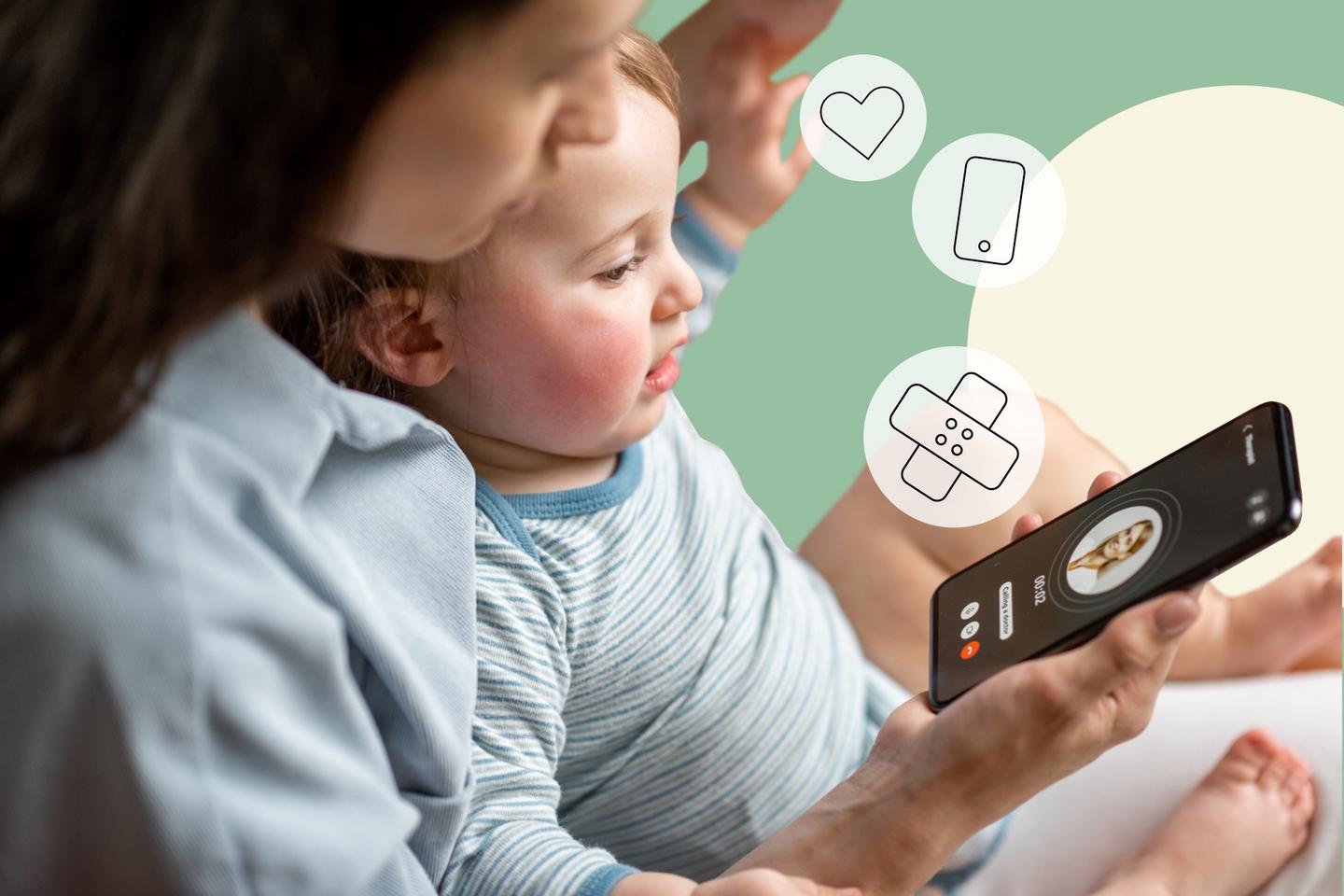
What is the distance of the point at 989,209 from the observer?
2.69 feet

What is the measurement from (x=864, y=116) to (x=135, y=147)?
54 cm

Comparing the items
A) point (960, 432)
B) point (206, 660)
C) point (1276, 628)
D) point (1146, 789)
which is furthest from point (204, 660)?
point (1276, 628)

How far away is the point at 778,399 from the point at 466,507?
0.37 meters

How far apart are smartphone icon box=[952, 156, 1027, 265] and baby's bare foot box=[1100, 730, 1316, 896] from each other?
1.17ft

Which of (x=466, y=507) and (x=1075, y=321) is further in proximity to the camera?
(x=1075, y=321)

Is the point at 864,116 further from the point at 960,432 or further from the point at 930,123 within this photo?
the point at 960,432

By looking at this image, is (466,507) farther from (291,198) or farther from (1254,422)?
(1254,422)

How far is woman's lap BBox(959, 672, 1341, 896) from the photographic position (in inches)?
32.4

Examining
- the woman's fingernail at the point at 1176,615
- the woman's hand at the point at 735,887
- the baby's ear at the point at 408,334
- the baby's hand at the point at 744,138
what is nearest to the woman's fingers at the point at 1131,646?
the woman's fingernail at the point at 1176,615

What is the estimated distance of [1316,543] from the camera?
37.3 inches

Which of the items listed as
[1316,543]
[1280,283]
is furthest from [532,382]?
[1316,543]

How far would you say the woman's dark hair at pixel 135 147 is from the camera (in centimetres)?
42

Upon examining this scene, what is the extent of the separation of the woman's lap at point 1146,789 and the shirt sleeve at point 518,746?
311 millimetres

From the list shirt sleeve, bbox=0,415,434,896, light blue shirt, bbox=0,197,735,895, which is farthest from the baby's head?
shirt sleeve, bbox=0,415,434,896
